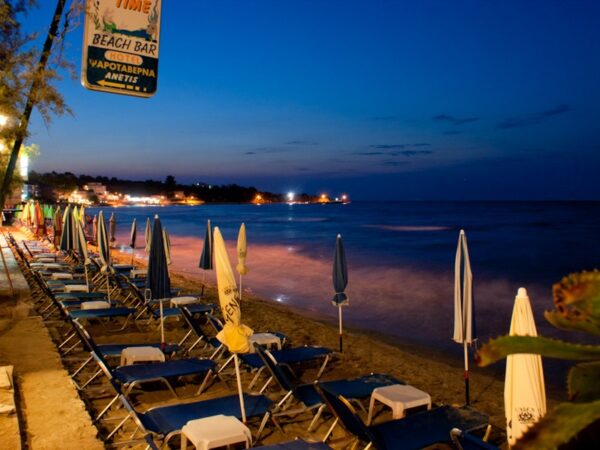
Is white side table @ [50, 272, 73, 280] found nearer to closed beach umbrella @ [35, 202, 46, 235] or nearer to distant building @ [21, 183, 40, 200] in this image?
closed beach umbrella @ [35, 202, 46, 235]

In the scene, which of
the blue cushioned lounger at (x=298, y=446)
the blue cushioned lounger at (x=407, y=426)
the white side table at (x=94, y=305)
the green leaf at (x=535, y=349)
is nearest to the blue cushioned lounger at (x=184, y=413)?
the blue cushioned lounger at (x=407, y=426)

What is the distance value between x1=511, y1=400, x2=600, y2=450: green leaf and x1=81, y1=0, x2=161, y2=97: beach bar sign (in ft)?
14.9

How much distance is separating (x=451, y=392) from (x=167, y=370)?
12.4 feet

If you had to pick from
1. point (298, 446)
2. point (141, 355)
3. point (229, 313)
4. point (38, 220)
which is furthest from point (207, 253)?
point (38, 220)

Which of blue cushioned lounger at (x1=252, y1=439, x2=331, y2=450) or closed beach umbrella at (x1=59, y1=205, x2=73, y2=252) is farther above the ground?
closed beach umbrella at (x1=59, y1=205, x2=73, y2=252)

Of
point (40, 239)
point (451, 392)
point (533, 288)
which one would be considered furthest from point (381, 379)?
point (40, 239)

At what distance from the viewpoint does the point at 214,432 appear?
155 inches

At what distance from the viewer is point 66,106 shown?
20.7ft

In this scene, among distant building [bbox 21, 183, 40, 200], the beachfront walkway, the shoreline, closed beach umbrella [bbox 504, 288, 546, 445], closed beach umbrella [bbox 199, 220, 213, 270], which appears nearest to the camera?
closed beach umbrella [bbox 504, 288, 546, 445]

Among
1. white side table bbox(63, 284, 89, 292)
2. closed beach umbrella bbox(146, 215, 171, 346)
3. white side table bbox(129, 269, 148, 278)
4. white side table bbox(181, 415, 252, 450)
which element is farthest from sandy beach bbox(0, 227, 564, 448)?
white side table bbox(129, 269, 148, 278)

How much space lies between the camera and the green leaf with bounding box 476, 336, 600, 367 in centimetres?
73

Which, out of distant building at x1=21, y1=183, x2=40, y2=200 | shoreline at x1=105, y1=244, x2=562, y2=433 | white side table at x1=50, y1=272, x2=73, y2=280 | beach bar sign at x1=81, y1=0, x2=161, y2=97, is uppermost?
beach bar sign at x1=81, y1=0, x2=161, y2=97

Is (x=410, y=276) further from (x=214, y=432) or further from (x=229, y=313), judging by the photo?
(x=214, y=432)

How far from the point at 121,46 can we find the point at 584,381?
4676 millimetres
